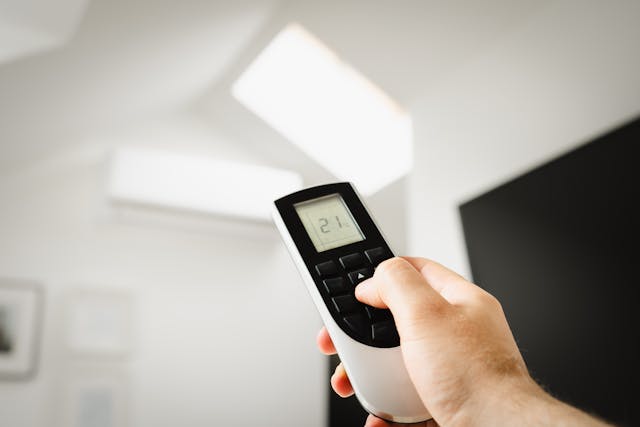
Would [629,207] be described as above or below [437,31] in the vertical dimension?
below

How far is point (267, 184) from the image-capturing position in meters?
3.29

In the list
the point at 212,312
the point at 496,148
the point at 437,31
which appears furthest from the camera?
the point at 212,312

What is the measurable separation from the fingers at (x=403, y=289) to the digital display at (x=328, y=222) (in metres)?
0.17

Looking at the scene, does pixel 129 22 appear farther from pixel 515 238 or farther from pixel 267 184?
pixel 515 238

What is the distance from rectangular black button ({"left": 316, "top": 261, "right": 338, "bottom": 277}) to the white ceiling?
5.31ft

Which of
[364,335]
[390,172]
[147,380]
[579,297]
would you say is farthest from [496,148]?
[147,380]

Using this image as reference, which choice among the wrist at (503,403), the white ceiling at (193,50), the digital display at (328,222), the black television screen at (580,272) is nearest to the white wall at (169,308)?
the white ceiling at (193,50)

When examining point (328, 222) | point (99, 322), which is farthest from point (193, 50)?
point (328, 222)

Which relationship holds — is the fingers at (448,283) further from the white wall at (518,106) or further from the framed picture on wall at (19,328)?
the framed picture on wall at (19,328)

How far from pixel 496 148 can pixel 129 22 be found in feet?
4.57

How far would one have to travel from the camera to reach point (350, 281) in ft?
2.78

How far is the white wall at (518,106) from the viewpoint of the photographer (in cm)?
176

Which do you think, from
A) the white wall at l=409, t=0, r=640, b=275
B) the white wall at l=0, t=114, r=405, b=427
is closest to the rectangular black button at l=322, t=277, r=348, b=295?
the white wall at l=409, t=0, r=640, b=275

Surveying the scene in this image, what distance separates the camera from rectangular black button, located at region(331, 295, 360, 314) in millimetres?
814
